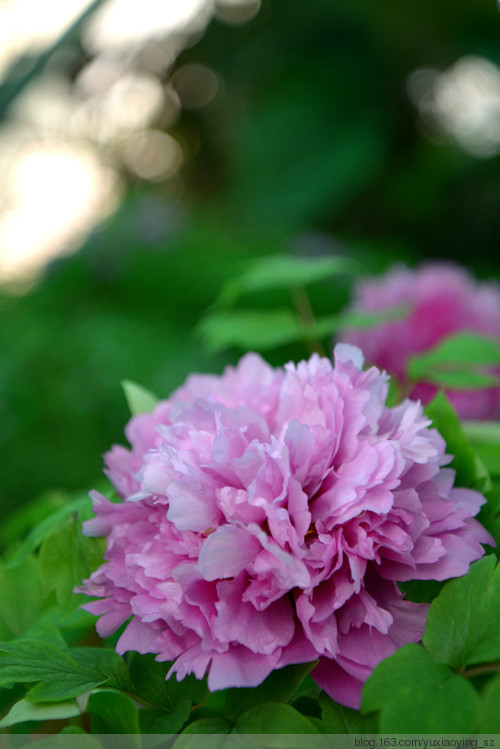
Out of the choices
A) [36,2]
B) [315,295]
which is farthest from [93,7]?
[315,295]

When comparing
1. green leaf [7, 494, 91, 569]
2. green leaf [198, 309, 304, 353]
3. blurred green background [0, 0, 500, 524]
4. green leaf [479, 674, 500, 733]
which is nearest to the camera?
green leaf [479, 674, 500, 733]

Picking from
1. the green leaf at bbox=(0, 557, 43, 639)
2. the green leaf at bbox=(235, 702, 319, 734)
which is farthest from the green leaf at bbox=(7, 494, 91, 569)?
the green leaf at bbox=(235, 702, 319, 734)

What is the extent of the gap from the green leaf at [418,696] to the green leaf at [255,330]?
0.75 feet

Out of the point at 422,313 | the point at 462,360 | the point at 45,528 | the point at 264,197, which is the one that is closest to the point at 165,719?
the point at 45,528

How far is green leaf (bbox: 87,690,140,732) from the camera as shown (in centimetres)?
19

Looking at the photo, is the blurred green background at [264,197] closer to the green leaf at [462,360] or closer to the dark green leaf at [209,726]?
the green leaf at [462,360]

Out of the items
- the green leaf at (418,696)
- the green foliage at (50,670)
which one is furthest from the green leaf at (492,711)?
the green foliage at (50,670)

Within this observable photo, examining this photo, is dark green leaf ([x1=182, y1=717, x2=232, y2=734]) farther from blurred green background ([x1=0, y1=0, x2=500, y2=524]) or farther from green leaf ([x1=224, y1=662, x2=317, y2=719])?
blurred green background ([x1=0, y1=0, x2=500, y2=524])

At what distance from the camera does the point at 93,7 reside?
682mm

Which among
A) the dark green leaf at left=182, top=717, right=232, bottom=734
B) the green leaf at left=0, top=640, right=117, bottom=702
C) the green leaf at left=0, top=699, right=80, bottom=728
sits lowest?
the dark green leaf at left=182, top=717, right=232, bottom=734

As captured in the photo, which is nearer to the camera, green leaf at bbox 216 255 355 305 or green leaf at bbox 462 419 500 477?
green leaf at bbox 462 419 500 477

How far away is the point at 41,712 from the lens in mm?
194

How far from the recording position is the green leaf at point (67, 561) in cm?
24

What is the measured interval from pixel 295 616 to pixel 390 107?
172 centimetres
